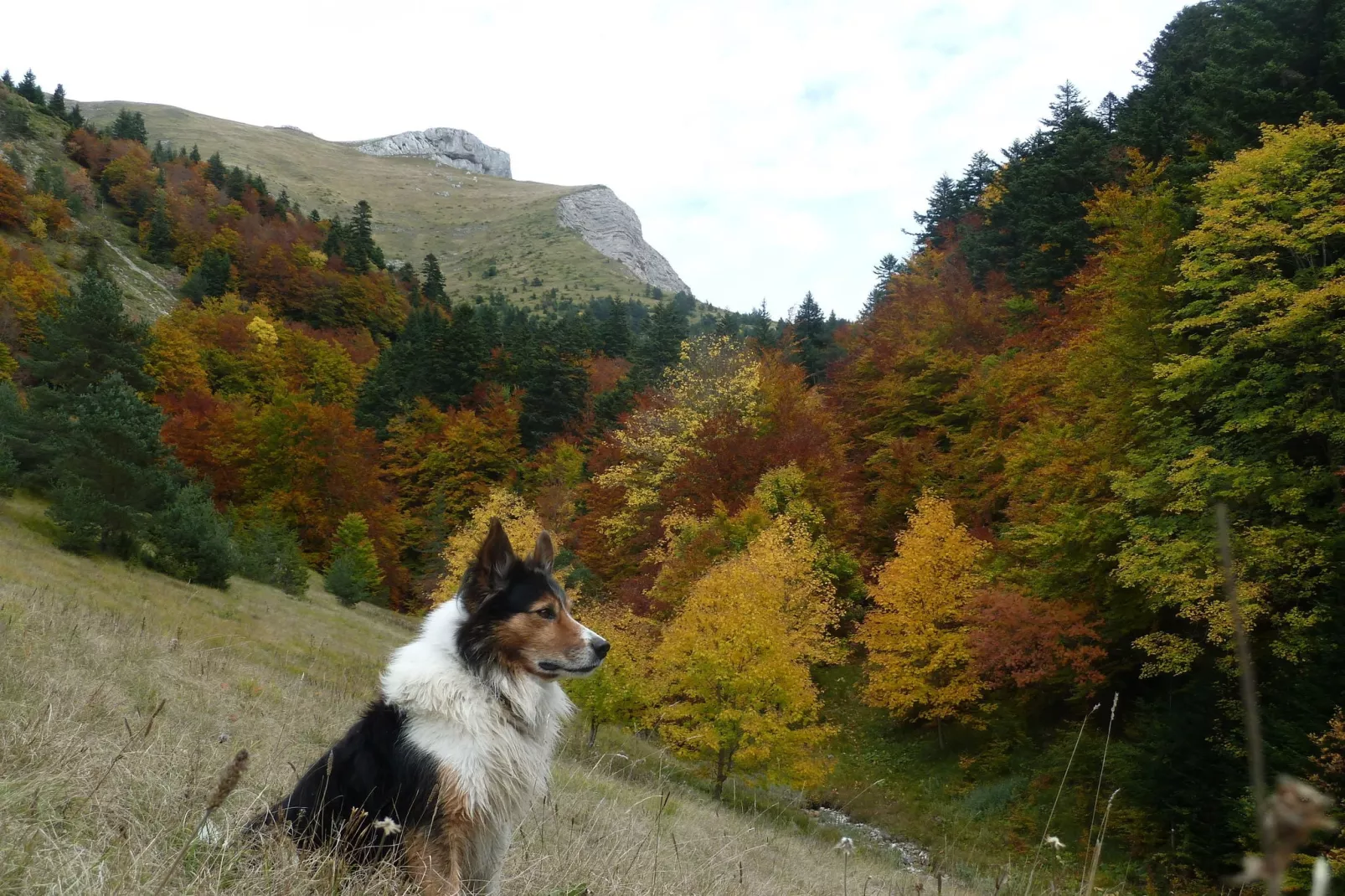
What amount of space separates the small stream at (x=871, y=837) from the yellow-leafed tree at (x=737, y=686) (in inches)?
69.0

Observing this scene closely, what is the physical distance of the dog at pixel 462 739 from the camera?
11.3 ft

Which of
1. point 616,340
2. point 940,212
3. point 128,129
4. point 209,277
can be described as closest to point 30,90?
point 128,129

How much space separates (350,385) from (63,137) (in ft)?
143

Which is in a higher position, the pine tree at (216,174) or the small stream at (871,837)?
the pine tree at (216,174)

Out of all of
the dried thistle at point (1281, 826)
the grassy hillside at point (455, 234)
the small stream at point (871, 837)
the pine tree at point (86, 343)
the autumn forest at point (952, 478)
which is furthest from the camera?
the grassy hillside at point (455, 234)

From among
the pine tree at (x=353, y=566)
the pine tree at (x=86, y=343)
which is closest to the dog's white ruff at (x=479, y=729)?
the pine tree at (x=353, y=566)

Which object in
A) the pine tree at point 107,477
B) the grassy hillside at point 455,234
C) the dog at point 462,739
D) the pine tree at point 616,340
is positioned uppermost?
the grassy hillside at point 455,234

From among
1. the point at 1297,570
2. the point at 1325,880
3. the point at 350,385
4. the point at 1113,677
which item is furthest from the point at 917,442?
the point at 350,385

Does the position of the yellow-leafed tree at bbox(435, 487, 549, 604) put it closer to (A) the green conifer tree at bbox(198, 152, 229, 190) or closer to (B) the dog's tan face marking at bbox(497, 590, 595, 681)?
(B) the dog's tan face marking at bbox(497, 590, 595, 681)

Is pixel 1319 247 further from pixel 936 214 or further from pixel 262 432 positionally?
pixel 262 432

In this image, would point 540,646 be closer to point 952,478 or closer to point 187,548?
point 187,548

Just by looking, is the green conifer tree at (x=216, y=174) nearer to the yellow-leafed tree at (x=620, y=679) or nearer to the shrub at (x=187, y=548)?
the shrub at (x=187, y=548)

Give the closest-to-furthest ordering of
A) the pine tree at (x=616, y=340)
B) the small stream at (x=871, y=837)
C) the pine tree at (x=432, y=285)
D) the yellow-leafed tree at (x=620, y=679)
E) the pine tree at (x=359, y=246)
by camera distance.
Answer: the small stream at (x=871, y=837) < the yellow-leafed tree at (x=620, y=679) < the pine tree at (x=616, y=340) < the pine tree at (x=359, y=246) < the pine tree at (x=432, y=285)

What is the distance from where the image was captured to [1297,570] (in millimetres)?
15789
